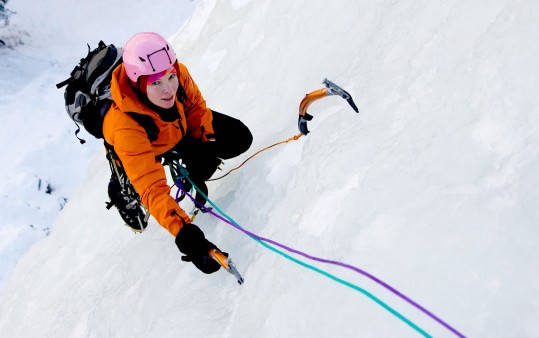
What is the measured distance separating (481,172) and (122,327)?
1.80 m

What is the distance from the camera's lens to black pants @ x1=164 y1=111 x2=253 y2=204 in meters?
2.90

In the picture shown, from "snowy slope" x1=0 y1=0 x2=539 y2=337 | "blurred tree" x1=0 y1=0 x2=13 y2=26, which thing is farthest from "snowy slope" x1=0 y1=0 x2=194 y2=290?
"snowy slope" x1=0 y1=0 x2=539 y2=337

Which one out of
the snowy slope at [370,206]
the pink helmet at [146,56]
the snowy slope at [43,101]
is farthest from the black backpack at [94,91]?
the snowy slope at [43,101]

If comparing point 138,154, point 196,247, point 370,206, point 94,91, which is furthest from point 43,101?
point 370,206

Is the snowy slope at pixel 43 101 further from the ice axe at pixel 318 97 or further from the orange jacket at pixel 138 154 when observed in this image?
the ice axe at pixel 318 97

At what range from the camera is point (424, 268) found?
137 centimetres

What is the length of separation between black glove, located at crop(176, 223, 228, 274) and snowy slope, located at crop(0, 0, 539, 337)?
0.50 feet

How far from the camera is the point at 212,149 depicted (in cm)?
292

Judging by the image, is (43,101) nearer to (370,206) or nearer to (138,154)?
(138,154)

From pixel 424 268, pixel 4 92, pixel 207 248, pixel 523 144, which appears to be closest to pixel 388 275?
pixel 424 268

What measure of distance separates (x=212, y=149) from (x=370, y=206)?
1.42 m

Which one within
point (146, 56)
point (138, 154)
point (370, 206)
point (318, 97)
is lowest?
point (138, 154)

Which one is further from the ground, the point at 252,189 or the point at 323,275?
the point at 252,189

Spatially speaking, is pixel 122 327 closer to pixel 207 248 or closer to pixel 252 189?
pixel 207 248
